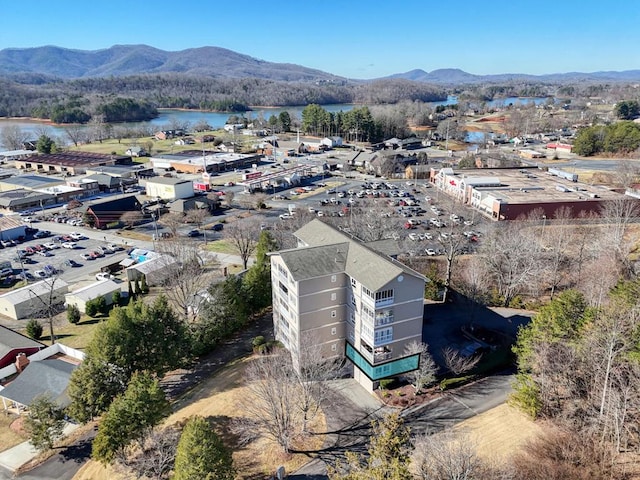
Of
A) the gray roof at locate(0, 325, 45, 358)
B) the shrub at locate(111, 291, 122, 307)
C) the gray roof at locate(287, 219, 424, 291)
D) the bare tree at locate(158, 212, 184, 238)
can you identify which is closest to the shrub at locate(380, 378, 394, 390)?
the gray roof at locate(287, 219, 424, 291)

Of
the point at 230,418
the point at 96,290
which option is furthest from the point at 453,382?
the point at 96,290

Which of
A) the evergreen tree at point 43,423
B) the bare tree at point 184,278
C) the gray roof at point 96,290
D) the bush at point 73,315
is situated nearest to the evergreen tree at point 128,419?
the evergreen tree at point 43,423

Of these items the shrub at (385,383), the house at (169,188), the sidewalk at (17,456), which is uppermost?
the house at (169,188)

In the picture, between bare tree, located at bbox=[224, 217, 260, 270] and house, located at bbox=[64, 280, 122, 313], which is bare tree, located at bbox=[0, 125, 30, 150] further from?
bare tree, located at bbox=[224, 217, 260, 270]

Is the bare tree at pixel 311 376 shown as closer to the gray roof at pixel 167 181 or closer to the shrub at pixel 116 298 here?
the shrub at pixel 116 298

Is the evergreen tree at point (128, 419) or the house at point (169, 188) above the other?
the house at point (169, 188)

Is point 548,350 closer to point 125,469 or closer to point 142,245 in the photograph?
point 125,469

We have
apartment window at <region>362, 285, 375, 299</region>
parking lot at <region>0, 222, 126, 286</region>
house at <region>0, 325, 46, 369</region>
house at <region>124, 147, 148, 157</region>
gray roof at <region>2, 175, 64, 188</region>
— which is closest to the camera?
apartment window at <region>362, 285, 375, 299</region>

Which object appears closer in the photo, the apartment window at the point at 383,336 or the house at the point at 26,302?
the apartment window at the point at 383,336
